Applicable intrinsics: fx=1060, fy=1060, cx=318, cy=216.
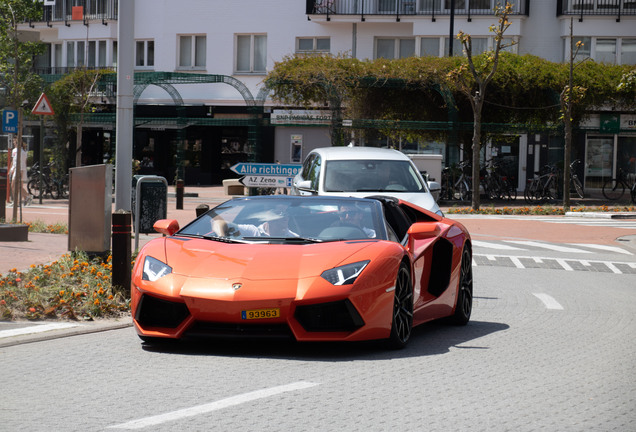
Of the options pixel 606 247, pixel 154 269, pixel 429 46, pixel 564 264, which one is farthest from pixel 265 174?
pixel 429 46

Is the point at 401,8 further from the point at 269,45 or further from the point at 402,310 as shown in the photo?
the point at 402,310

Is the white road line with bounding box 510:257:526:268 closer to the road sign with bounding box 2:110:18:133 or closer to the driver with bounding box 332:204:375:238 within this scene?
the driver with bounding box 332:204:375:238

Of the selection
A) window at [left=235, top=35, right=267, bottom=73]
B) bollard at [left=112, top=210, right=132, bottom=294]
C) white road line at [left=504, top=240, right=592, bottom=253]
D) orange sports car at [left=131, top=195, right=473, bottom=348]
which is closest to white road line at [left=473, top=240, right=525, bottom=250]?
white road line at [left=504, top=240, right=592, bottom=253]

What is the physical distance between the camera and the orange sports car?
7.32 meters

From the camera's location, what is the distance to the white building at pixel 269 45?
46938mm

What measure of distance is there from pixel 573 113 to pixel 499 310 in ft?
94.4

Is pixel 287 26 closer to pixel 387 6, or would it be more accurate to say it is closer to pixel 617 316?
pixel 387 6

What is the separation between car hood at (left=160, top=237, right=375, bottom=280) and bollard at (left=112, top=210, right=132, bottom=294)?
Result: 243 centimetres

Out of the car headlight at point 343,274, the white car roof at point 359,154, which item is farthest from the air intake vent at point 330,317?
the white car roof at point 359,154

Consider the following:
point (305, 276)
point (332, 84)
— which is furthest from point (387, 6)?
point (305, 276)

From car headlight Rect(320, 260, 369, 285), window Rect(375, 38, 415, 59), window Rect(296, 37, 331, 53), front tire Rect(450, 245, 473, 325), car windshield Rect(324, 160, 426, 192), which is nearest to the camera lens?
car headlight Rect(320, 260, 369, 285)

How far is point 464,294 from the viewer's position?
9766 millimetres

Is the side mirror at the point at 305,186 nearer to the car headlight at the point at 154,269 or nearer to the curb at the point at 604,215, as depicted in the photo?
the car headlight at the point at 154,269

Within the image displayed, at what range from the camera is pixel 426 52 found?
155ft
